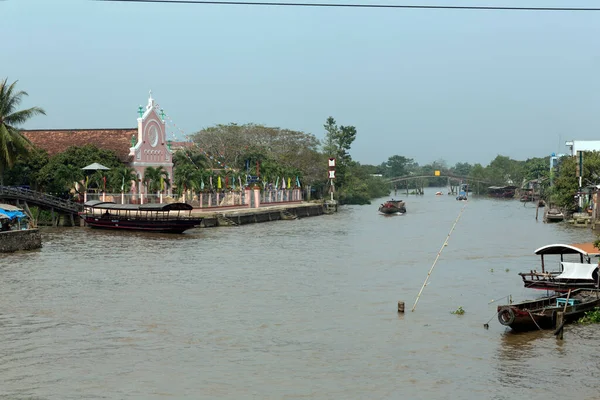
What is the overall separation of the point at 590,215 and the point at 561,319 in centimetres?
3935

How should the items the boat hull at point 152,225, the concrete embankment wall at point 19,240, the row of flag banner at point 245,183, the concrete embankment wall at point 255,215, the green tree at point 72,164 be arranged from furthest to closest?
the row of flag banner at point 245,183
the green tree at point 72,164
the concrete embankment wall at point 255,215
the boat hull at point 152,225
the concrete embankment wall at point 19,240

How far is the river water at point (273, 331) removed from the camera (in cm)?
1497

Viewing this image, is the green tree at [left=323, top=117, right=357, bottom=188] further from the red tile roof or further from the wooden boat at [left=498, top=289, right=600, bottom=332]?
the wooden boat at [left=498, top=289, right=600, bottom=332]

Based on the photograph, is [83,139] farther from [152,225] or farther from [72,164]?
[152,225]

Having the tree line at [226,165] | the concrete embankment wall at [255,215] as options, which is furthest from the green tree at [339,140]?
the concrete embankment wall at [255,215]

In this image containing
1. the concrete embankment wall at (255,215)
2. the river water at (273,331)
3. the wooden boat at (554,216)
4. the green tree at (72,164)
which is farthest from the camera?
the wooden boat at (554,216)

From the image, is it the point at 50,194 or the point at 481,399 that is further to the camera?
the point at 50,194

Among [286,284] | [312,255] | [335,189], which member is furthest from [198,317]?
[335,189]

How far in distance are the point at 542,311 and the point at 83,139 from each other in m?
50.7

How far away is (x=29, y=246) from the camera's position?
3650 centimetres

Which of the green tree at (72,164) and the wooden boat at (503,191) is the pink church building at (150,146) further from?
the wooden boat at (503,191)

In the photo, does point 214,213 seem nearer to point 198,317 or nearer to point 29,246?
point 29,246

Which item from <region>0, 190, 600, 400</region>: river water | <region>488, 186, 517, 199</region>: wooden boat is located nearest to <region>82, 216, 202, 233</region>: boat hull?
<region>0, 190, 600, 400</region>: river water

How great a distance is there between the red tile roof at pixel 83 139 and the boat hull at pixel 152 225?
1216 cm
